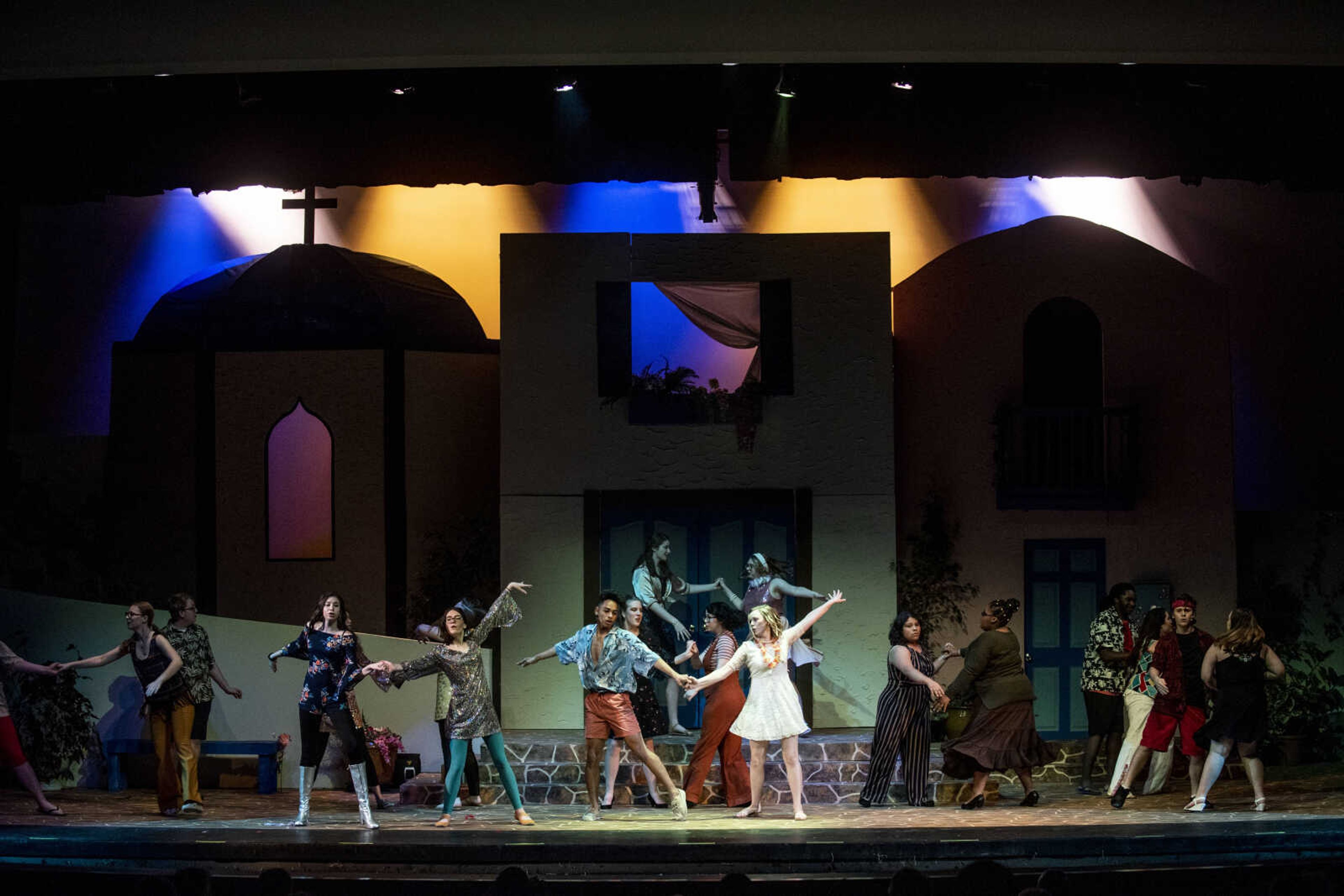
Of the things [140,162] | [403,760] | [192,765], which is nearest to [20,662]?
[192,765]

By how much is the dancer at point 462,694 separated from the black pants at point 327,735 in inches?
17.5

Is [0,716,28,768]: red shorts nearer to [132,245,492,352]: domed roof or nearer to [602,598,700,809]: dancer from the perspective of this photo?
[602,598,700,809]: dancer

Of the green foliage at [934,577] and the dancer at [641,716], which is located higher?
the green foliage at [934,577]

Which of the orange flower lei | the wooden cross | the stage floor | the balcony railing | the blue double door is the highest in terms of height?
the wooden cross

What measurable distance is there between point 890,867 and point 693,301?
24.1ft

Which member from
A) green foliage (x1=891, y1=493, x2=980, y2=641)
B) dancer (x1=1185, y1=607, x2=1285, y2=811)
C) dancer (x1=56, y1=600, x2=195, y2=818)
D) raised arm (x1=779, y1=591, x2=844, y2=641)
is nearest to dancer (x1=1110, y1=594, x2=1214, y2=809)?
dancer (x1=1185, y1=607, x2=1285, y2=811)

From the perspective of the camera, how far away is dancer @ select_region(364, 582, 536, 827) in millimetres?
12305

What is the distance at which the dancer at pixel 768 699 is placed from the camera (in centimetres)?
1259

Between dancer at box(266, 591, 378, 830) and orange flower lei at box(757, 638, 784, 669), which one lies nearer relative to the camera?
dancer at box(266, 591, 378, 830)

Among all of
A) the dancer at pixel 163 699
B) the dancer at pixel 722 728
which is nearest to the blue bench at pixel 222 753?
the dancer at pixel 163 699

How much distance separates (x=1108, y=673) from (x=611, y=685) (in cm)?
439

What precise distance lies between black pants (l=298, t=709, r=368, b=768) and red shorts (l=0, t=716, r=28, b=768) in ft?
7.58

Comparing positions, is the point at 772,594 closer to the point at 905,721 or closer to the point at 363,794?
the point at 905,721

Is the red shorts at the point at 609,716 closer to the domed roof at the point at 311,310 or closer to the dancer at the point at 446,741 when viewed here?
the dancer at the point at 446,741
